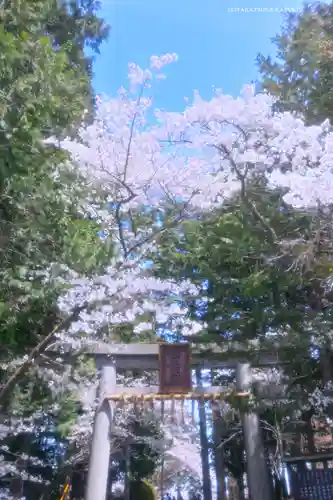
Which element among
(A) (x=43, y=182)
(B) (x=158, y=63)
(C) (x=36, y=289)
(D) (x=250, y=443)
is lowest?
(D) (x=250, y=443)

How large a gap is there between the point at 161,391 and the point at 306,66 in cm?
477

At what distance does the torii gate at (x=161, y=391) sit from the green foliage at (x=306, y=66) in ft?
11.0

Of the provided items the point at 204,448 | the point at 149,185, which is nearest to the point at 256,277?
the point at 149,185

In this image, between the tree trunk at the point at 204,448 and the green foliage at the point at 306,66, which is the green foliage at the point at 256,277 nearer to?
the green foliage at the point at 306,66

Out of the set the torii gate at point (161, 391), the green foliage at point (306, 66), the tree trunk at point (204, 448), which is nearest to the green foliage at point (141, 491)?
the tree trunk at point (204, 448)

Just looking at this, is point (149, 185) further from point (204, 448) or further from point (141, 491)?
point (141, 491)

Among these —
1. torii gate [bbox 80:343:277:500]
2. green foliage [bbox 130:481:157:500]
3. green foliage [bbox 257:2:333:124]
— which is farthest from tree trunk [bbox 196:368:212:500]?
green foliage [bbox 257:2:333:124]

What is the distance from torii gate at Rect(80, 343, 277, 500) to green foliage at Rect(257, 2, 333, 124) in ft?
11.0

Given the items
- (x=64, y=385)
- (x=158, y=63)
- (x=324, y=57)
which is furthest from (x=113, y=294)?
(x=324, y=57)

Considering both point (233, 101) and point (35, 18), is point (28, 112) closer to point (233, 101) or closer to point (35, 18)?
point (35, 18)

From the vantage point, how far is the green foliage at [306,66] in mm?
5535

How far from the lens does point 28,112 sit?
4383 millimetres

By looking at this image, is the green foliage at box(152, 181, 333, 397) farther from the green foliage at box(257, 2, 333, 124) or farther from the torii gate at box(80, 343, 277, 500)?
the green foliage at box(257, 2, 333, 124)

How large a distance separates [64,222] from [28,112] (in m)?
1.16
